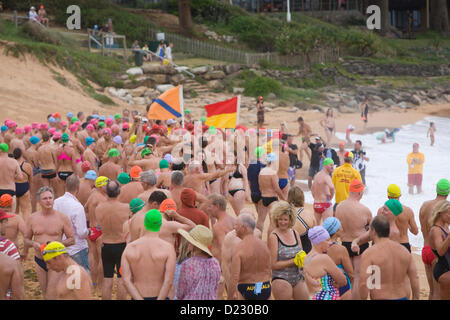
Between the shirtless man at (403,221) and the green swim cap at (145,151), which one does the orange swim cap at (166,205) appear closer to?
the shirtless man at (403,221)

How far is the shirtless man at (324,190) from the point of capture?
30.6ft

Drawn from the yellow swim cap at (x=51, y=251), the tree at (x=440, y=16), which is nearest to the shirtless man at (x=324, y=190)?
the yellow swim cap at (x=51, y=251)

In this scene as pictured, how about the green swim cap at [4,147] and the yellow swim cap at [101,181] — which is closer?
the yellow swim cap at [101,181]

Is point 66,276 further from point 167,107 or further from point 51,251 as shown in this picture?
point 167,107

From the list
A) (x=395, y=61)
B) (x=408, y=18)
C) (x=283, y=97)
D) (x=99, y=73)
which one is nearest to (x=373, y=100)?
(x=283, y=97)

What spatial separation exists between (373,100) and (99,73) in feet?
55.3

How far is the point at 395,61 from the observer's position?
142 feet

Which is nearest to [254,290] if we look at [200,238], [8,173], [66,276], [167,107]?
[200,238]

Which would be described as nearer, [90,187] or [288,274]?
[288,274]

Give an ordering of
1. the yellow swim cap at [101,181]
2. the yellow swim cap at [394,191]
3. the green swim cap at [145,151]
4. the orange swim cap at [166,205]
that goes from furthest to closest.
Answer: the green swim cap at [145,151], the yellow swim cap at [101,181], the yellow swim cap at [394,191], the orange swim cap at [166,205]

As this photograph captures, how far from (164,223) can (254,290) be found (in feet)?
4.01

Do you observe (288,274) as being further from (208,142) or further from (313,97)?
(313,97)

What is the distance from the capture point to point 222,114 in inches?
508

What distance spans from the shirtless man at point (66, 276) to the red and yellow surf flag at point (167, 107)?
826 centimetres
